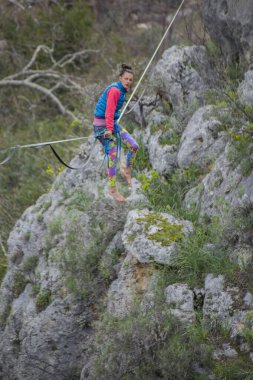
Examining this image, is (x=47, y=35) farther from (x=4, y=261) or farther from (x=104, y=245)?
(x=104, y=245)

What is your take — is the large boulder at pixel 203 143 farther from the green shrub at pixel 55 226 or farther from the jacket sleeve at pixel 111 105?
the green shrub at pixel 55 226

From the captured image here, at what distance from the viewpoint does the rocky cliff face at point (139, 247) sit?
21.7 feet

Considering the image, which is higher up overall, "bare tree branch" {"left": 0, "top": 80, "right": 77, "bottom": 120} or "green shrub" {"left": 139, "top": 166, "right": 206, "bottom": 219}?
"bare tree branch" {"left": 0, "top": 80, "right": 77, "bottom": 120}

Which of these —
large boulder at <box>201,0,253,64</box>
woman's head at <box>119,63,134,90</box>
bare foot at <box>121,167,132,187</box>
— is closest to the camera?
woman's head at <box>119,63,134,90</box>

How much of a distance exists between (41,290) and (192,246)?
2615 mm

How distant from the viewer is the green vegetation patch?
706 centimetres

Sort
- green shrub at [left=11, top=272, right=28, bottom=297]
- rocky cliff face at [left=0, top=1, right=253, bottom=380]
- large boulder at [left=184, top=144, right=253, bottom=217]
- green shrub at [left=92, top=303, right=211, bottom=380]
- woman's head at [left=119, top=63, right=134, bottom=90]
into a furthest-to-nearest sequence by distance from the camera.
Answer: green shrub at [left=11, top=272, right=28, bottom=297] → woman's head at [left=119, top=63, right=134, bottom=90] → large boulder at [left=184, top=144, right=253, bottom=217] → rocky cliff face at [left=0, top=1, right=253, bottom=380] → green shrub at [left=92, top=303, right=211, bottom=380]

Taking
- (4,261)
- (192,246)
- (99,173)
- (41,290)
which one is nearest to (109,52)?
(4,261)

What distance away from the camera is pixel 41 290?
8.51 m

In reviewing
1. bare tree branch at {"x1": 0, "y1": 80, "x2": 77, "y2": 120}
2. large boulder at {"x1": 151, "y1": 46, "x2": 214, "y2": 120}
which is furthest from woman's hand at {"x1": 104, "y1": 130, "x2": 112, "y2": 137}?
bare tree branch at {"x1": 0, "y1": 80, "x2": 77, "y2": 120}

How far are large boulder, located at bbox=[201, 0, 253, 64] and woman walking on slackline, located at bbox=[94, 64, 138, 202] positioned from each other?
2305 millimetres

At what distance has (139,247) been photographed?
7125 mm

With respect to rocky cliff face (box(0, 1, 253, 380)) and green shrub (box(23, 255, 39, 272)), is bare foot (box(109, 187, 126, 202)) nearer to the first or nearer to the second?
rocky cliff face (box(0, 1, 253, 380))

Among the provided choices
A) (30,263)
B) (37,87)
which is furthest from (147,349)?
(37,87)
